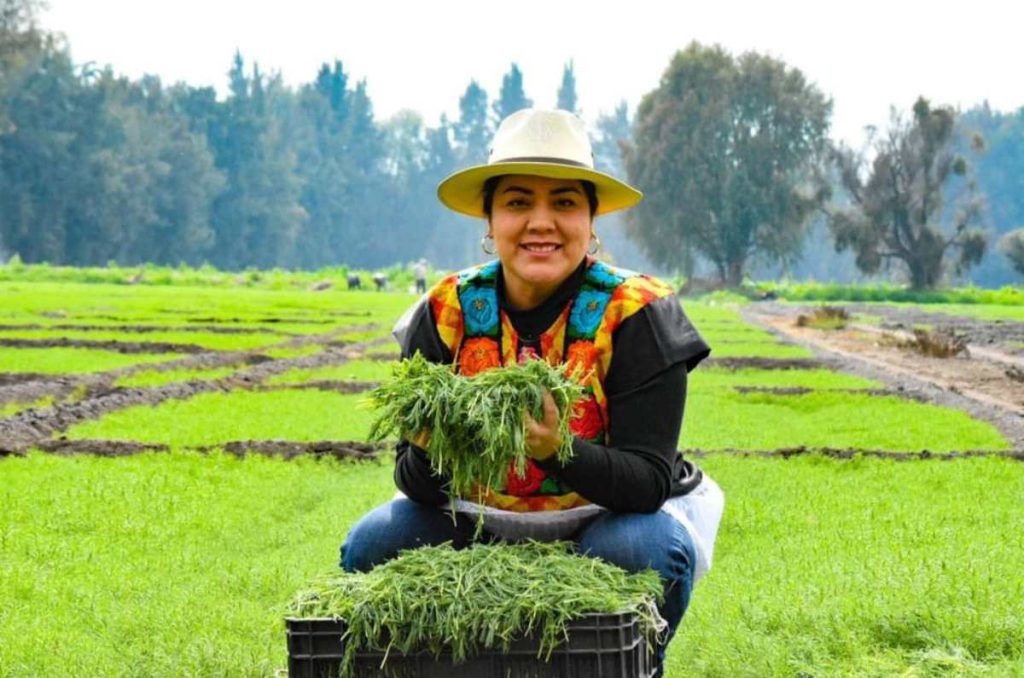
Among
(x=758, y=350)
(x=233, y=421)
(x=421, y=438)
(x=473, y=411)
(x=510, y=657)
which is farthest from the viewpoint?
(x=758, y=350)

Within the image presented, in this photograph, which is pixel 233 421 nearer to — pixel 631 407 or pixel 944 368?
pixel 631 407

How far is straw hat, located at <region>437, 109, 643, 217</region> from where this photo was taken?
3.95 m

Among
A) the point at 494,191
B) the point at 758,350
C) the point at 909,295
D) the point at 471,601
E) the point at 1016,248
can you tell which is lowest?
the point at 909,295

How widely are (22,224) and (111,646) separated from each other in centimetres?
7370

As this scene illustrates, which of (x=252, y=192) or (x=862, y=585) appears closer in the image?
(x=862, y=585)

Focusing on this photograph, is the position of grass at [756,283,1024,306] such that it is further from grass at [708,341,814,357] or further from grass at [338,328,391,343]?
grass at [338,328,391,343]

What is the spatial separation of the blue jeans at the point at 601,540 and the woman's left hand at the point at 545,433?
0.36m

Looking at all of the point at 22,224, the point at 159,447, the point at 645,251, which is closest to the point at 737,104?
the point at 645,251

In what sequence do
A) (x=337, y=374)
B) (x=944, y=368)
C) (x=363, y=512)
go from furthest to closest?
1. (x=944, y=368)
2. (x=337, y=374)
3. (x=363, y=512)

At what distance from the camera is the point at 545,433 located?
348 centimetres

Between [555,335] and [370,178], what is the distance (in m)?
104

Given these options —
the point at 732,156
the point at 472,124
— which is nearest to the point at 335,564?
the point at 732,156

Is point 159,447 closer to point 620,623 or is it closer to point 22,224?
point 620,623

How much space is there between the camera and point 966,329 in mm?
30969
